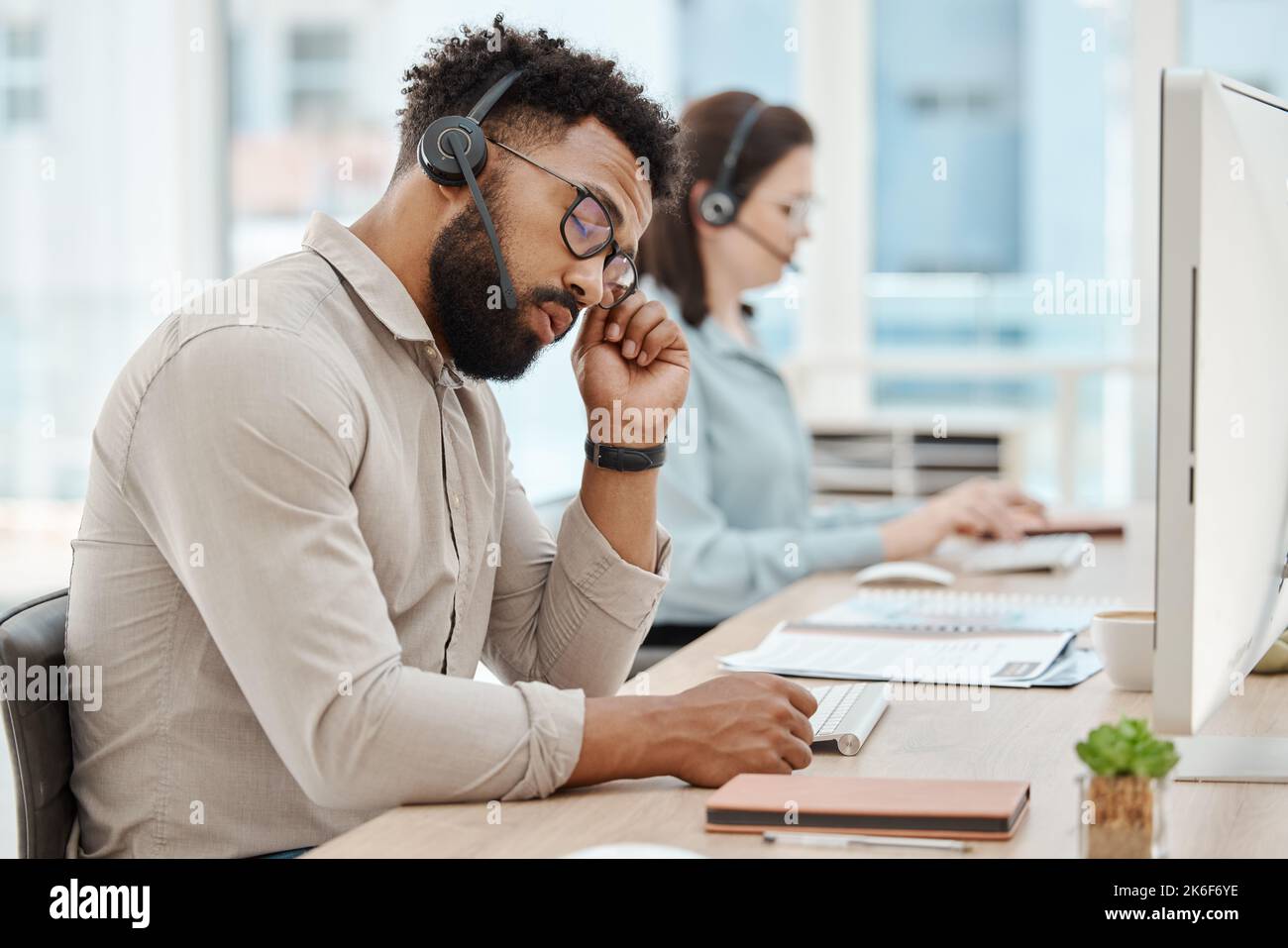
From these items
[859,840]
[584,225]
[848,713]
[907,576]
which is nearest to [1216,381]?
[859,840]

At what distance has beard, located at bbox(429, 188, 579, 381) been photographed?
1.24 m

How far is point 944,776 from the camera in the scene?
1.07 meters

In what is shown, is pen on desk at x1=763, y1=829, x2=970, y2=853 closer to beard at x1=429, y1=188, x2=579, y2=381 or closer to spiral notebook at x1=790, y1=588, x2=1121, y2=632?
beard at x1=429, y1=188, x2=579, y2=381

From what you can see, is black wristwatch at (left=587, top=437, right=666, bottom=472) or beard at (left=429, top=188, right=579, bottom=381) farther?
black wristwatch at (left=587, top=437, right=666, bottom=472)

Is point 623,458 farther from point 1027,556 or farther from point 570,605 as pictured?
point 1027,556

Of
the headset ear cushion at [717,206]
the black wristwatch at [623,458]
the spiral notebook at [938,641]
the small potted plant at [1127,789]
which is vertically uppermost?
the headset ear cushion at [717,206]

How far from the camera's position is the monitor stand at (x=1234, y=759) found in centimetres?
103

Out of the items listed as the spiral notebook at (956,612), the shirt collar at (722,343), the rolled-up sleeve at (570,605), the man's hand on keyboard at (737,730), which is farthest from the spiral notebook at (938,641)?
the shirt collar at (722,343)

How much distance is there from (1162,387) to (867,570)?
1182mm

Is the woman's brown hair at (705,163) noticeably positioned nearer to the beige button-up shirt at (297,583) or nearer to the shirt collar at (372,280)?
the beige button-up shirt at (297,583)

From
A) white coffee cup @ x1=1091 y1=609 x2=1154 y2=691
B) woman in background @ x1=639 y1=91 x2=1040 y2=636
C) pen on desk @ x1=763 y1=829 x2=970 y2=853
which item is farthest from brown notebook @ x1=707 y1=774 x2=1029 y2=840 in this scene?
woman in background @ x1=639 y1=91 x2=1040 y2=636

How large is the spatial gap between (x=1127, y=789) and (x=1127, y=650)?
1.74 feet

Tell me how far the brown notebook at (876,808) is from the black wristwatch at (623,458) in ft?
1.62

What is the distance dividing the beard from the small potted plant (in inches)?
25.3
